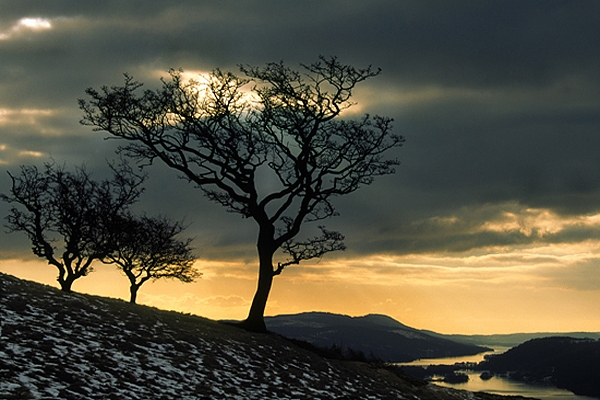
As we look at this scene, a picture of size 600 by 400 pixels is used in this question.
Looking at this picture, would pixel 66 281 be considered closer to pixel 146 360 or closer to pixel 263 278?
pixel 263 278

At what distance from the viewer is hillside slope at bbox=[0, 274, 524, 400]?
1872 centimetres

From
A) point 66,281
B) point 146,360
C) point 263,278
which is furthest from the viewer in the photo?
point 66,281

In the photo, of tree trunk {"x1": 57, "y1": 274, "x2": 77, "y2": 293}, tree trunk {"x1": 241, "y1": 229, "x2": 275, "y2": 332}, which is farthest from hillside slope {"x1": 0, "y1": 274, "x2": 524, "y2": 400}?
tree trunk {"x1": 57, "y1": 274, "x2": 77, "y2": 293}

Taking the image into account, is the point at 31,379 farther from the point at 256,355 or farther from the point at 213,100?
the point at 213,100

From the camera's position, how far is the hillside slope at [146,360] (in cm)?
1872

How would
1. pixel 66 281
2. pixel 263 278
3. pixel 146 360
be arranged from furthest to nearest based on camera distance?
pixel 66 281, pixel 263 278, pixel 146 360

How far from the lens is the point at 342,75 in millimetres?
41156

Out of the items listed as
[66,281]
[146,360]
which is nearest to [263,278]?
[146,360]

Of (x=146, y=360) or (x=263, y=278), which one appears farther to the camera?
Result: (x=263, y=278)

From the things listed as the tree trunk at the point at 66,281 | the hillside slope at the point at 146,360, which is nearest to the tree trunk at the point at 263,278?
the hillside slope at the point at 146,360

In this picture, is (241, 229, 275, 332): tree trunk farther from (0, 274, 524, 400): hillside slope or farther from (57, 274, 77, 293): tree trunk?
(57, 274, 77, 293): tree trunk

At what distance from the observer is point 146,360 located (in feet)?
74.7

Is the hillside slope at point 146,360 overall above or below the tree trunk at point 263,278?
below

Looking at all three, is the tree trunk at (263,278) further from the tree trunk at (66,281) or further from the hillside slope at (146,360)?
the tree trunk at (66,281)
